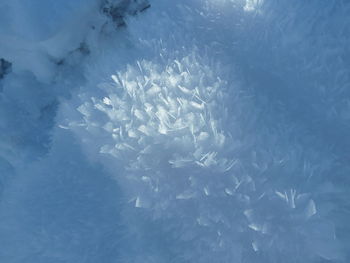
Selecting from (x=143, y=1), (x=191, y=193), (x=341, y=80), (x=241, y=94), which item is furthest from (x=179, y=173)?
(x=143, y=1)

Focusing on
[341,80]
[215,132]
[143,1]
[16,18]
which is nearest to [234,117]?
[215,132]

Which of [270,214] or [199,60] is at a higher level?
[199,60]

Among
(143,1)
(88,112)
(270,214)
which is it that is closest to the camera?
(270,214)

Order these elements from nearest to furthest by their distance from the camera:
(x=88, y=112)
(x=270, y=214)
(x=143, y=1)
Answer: (x=270, y=214) → (x=88, y=112) → (x=143, y=1)

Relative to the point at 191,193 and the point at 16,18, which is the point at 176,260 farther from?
the point at 16,18

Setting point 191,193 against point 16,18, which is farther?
point 16,18

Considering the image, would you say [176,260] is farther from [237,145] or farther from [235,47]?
[235,47]

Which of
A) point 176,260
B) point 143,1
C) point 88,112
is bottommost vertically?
point 176,260
